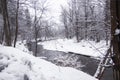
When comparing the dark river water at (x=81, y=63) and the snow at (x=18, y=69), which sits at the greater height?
the snow at (x=18, y=69)

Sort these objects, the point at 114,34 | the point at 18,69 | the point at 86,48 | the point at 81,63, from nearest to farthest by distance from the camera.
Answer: the point at 114,34 → the point at 18,69 → the point at 81,63 → the point at 86,48

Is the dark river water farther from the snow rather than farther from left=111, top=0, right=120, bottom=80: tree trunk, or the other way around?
left=111, top=0, right=120, bottom=80: tree trunk

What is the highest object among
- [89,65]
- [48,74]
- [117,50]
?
[117,50]

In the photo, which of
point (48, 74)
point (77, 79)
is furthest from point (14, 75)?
point (77, 79)

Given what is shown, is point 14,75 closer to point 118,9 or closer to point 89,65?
point 118,9

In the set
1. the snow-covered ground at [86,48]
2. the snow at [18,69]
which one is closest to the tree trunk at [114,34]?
the snow-covered ground at [86,48]

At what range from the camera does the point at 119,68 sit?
3.50 meters

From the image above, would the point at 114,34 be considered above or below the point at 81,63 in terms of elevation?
above

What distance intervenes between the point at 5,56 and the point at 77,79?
3.06 m

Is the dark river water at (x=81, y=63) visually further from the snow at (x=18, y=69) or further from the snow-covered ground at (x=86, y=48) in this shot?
the snow at (x=18, y=69)

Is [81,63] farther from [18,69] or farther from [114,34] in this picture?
[114,34]

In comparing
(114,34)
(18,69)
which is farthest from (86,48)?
(114,34)

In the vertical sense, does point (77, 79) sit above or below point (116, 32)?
below

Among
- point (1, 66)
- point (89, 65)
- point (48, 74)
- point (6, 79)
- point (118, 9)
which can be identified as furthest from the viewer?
point (89, 65)
